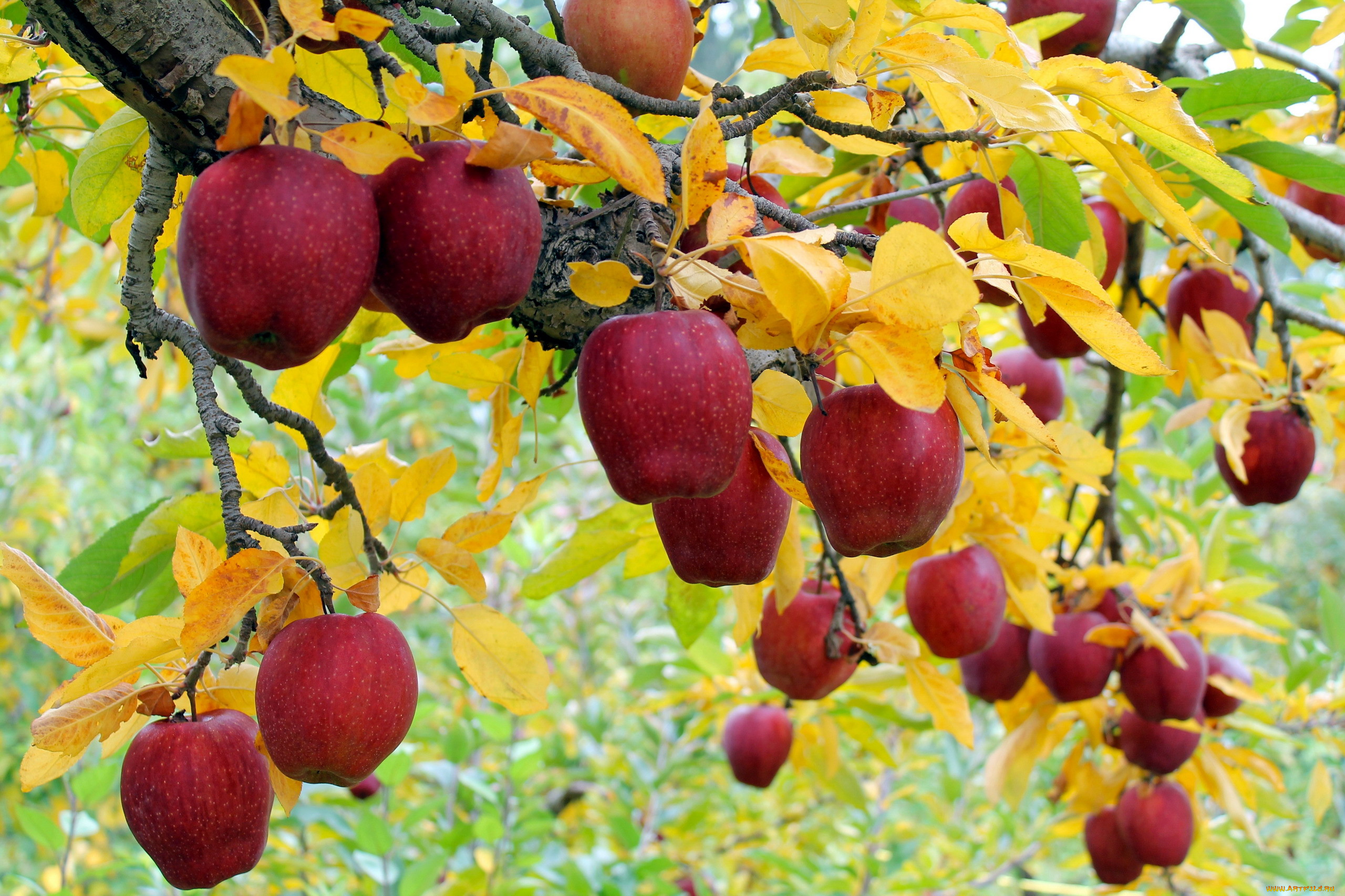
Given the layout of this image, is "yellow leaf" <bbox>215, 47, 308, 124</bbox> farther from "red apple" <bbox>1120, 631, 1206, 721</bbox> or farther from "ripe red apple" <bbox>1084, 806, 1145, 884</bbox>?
"ripe red apple" <bbox>1084, 806, 1145, 884</bbox>

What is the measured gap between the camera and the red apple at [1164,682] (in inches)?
52.1

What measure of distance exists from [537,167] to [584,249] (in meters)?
0.11

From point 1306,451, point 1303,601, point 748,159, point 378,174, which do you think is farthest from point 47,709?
point 1303,601

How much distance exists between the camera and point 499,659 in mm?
694

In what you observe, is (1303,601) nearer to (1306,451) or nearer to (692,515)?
(1306,451)

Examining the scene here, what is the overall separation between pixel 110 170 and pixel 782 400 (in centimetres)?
56

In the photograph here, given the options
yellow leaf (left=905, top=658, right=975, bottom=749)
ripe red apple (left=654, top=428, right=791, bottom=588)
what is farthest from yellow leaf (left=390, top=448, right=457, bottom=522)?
yellow leaf (left=905, top=658, right=975, bottom=749)

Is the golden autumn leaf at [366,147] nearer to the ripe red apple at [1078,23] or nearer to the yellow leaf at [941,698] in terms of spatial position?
the yellow leaf at [941,698]

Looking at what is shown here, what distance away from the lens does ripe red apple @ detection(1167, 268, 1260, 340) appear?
57.7 inches

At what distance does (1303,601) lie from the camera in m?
7.33

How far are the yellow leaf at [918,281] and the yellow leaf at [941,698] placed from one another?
611 mm

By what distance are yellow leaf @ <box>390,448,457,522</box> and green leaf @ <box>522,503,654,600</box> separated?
222 millimetres

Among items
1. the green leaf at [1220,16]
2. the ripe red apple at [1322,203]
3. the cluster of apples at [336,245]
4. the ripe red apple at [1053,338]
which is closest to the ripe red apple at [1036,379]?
the ripe red apple at [1053,338]

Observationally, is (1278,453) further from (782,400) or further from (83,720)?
(83,720)
